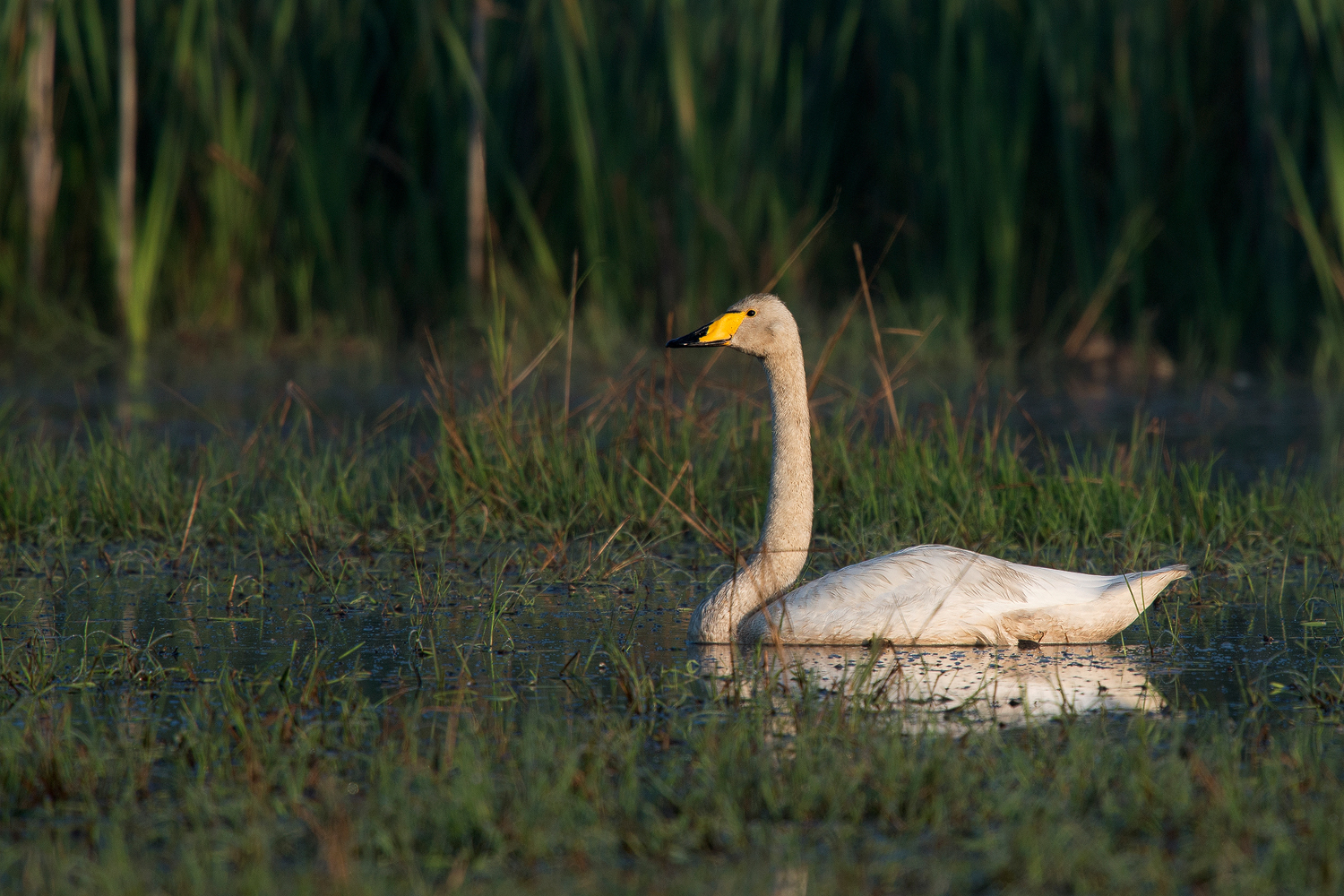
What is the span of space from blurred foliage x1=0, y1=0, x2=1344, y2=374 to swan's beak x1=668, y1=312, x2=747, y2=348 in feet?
17.3

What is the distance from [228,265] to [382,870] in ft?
31.5

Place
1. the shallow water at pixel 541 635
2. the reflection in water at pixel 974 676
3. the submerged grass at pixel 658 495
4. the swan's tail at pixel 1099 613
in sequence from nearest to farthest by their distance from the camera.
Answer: the reflection in water at pixel 974 676 < the shallow water at pixel 541 635 < the swan's tail at pixel 1099 613 < the submerged grass at pixel 658 495

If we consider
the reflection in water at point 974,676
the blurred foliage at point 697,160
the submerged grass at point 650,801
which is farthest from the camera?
the blurred foliage at point 697,160

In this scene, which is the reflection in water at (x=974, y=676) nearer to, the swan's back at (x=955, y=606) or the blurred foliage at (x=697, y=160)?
the swan's back at (x=955, y=606)

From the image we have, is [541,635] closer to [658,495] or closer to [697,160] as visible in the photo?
[658,495]

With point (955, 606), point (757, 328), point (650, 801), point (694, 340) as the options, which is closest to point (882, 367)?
point (757, 328)

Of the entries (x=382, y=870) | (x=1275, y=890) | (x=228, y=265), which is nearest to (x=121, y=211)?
(x=228, y=265)

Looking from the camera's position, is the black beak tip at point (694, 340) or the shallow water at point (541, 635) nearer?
the shallow water at point (541, 635)

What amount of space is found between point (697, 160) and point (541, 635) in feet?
20.5

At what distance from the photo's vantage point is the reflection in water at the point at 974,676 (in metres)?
4.51

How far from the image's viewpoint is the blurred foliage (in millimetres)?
11273

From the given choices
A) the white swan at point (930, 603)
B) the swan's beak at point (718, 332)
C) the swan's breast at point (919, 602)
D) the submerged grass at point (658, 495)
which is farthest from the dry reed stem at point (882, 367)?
the swan's breast at point (919, 602)

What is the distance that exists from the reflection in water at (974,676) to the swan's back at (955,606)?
2.4 inches

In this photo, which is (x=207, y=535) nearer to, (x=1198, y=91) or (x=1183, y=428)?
(x=1183, y=428)
